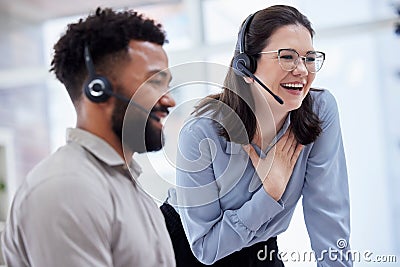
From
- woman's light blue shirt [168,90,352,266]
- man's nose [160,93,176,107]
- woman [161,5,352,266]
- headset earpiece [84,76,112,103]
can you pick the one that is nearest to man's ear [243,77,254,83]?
woman [161,5,352,266]

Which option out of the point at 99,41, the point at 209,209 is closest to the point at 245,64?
the point at 209,209

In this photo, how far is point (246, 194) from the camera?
1252 mm

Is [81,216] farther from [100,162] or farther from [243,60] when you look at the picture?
[243,60]

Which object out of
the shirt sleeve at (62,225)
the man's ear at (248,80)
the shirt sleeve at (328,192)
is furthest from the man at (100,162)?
the shirt sleeve at (328,192)

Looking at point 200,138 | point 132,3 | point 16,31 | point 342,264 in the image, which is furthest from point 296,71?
point 16,31

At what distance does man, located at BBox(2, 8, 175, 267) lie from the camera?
31.0 inches

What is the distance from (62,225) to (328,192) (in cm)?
67

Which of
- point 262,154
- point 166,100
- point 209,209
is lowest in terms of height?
point 209,209

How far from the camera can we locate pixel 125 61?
2.81 feet

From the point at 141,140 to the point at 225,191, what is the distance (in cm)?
38

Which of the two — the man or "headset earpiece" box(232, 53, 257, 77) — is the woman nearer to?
"headset earpiece" box(232, 53, 257, 77)

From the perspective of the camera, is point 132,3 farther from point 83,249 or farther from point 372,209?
point 83,249

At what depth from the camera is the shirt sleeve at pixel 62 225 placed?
2.56ft

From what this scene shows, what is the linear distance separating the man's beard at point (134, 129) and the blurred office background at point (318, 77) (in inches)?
42.0
